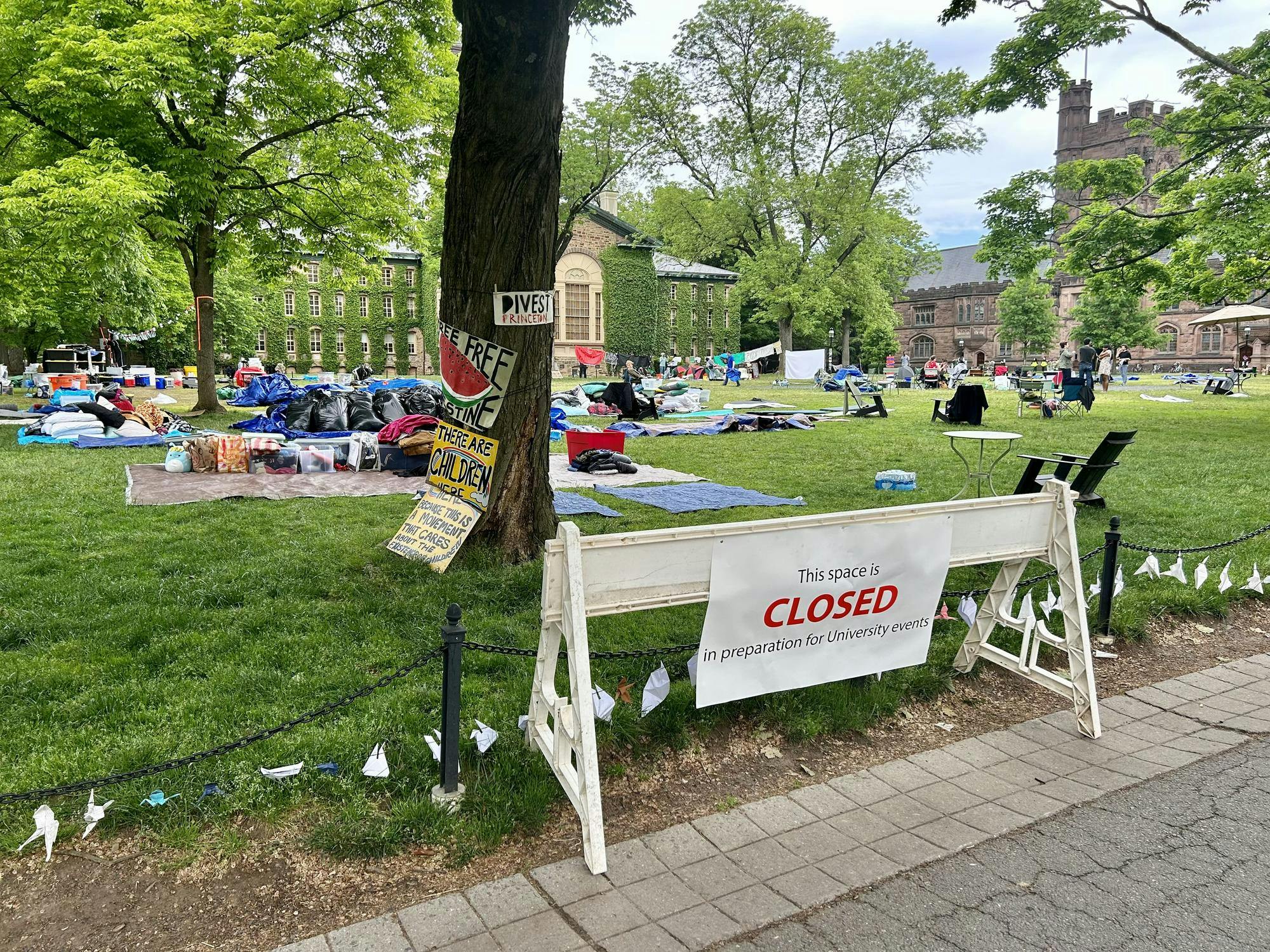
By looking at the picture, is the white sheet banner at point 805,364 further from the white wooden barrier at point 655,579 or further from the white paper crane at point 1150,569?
the white wooden barrier at point 655,579

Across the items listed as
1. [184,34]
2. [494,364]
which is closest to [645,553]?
[494,364]

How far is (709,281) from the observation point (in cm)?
6919

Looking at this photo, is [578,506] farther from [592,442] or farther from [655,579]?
[655,579]

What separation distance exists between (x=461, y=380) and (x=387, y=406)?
9.91 metres

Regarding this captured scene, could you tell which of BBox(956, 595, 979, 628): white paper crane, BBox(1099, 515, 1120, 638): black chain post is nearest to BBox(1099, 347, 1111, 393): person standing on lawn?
Result: BBox(1099, 515, 1120, 638): black chain post

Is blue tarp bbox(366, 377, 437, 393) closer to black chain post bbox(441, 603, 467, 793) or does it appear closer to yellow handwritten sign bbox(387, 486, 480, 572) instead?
yellow handwritten sign bbox(387, 486, 480, 572)

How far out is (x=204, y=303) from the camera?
20094 mm

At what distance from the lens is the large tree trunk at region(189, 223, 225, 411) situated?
19.7m

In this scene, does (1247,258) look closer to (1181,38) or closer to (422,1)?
(1181,38)

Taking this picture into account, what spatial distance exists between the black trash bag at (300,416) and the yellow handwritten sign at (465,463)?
9.40 m

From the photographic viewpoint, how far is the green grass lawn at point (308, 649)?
3275mm

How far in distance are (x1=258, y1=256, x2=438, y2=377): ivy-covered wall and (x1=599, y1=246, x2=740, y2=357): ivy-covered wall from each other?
13066 millimetres

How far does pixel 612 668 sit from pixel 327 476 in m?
7.77

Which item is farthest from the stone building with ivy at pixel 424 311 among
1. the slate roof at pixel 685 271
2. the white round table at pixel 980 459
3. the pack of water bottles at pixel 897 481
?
the white round table at pixel 980 459
